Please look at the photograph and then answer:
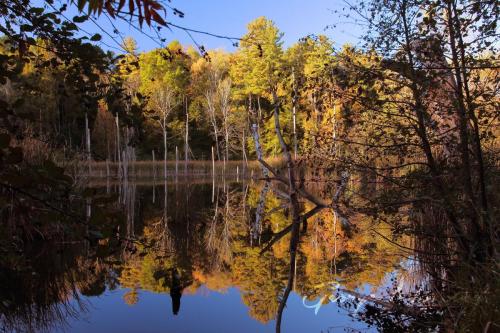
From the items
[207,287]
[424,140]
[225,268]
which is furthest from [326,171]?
[225,268]

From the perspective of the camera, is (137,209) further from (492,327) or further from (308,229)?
(492,327)

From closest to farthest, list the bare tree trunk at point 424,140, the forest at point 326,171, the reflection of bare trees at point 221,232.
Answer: the forest at point 326,171
the bare tree trunk at point 424,140
the reflection of bare trees at point 221,232

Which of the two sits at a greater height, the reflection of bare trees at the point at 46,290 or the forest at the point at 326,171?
the forest at the point at 326,171

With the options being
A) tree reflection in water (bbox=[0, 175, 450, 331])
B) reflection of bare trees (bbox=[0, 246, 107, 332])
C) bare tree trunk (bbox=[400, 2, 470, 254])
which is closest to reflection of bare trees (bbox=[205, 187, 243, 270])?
tree reflection in water (bbox=[0, 175, 450, 331])

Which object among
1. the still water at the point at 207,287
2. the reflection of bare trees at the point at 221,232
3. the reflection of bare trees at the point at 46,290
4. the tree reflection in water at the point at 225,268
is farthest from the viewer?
the reflection of bare trees at the point at 221,232

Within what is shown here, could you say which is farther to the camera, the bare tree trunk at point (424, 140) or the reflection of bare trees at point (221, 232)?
the reflection of bare trees at point (221, 232)

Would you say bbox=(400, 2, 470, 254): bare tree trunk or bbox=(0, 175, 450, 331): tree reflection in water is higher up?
bbox=(400, 2, 470, 254): bare tree trunk

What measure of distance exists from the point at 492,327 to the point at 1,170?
10.4 ft

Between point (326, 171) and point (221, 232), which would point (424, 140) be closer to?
point (326, 171)

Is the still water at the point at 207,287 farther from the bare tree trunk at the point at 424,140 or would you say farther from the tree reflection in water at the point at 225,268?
the bare tree trunk at the point at 424,140

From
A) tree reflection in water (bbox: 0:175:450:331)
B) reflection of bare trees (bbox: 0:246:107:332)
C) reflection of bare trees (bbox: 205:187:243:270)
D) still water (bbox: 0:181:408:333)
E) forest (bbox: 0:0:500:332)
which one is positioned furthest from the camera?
reflection of bare trees (bbox: 205:187:243:270)

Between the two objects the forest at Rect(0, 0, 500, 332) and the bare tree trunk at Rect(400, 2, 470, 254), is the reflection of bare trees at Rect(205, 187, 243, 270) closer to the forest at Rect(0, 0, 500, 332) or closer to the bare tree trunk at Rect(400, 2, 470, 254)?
the forest at Rect(0, 0, 500, 332)

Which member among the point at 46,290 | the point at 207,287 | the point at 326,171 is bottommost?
the point at 207,287

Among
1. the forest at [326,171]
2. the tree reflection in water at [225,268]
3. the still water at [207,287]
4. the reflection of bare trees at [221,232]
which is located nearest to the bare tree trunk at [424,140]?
the forest at [326,171]
